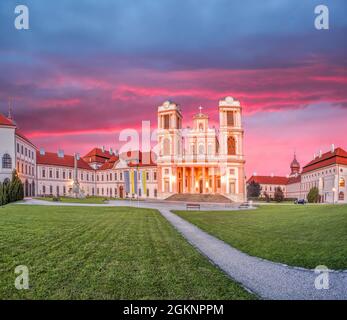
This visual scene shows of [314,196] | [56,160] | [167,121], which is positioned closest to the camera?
[314,196]

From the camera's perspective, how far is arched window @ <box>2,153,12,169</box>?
4628 cm

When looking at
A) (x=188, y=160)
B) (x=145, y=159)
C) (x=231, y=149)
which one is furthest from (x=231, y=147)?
(x=145, y=159)

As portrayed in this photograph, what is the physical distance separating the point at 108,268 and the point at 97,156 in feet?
267

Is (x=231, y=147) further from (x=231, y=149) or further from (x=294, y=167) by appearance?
(x=294, y=167)

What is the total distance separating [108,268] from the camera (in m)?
8.17

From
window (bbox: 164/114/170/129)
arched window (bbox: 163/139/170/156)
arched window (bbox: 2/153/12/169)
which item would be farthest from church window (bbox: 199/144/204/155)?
arched window (bbox: 2/153/12/169)

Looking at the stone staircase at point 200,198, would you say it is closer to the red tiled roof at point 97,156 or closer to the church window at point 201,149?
the church window at point 201,149

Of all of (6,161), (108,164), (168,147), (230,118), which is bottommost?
(6,161)

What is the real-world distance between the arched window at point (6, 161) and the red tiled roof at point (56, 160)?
22075 millimetres

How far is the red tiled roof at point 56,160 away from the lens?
231 ft

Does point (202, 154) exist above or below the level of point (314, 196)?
above
